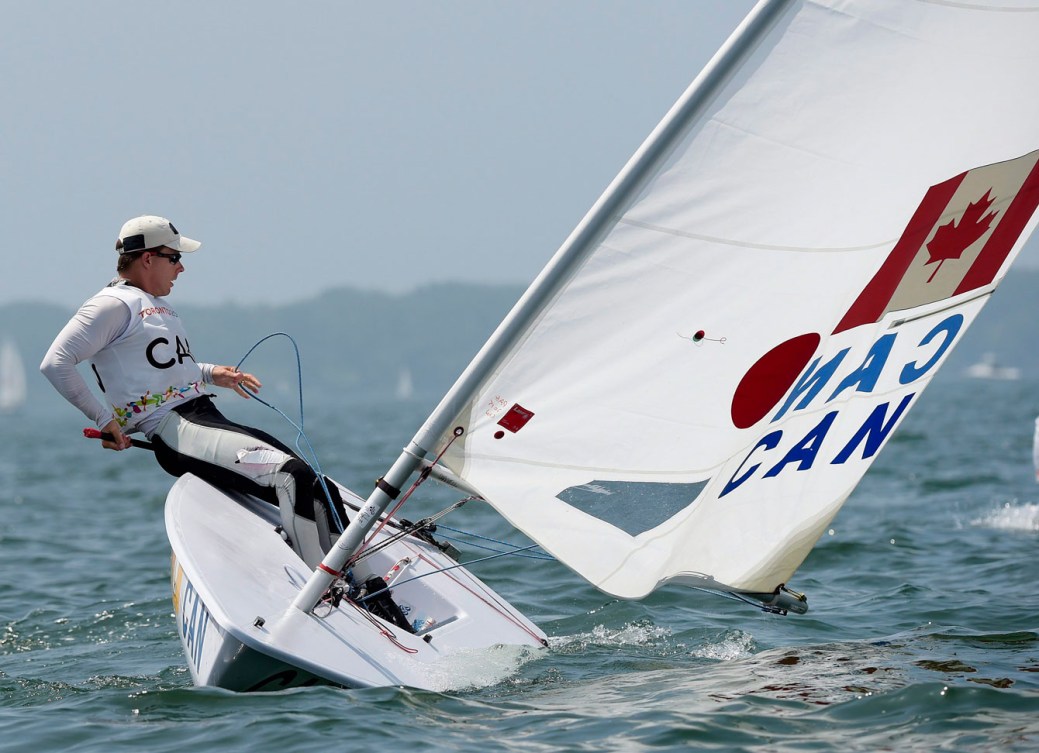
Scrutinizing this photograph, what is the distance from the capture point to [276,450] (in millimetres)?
5094

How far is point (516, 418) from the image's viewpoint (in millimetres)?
4113

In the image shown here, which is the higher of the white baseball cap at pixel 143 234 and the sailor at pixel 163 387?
the white baseball cap at pixel 143 234

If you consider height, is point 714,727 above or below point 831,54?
below

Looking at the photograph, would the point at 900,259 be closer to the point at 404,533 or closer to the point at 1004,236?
the point at 1004,236

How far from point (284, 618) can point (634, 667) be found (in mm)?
1470

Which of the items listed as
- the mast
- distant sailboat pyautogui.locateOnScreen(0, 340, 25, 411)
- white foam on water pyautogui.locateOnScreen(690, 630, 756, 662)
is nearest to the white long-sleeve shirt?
the mast

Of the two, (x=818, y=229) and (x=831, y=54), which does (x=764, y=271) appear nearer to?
(x=818, y=229)

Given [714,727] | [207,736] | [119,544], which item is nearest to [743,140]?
[714,727]

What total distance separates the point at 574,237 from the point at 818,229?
0.81 m

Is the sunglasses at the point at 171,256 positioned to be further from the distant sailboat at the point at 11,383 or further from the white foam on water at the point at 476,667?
the distant sailboat at the point at 11,383

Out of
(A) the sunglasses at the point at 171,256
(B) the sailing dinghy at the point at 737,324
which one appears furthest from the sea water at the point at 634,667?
(A) the sunglasses at the point at 171,256

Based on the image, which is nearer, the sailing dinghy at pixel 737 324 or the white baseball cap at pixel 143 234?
the sailing dinghy at pixel 737 324

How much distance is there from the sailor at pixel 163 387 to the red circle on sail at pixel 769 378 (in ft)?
5.87

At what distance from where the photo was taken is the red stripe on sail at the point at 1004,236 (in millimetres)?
4414
